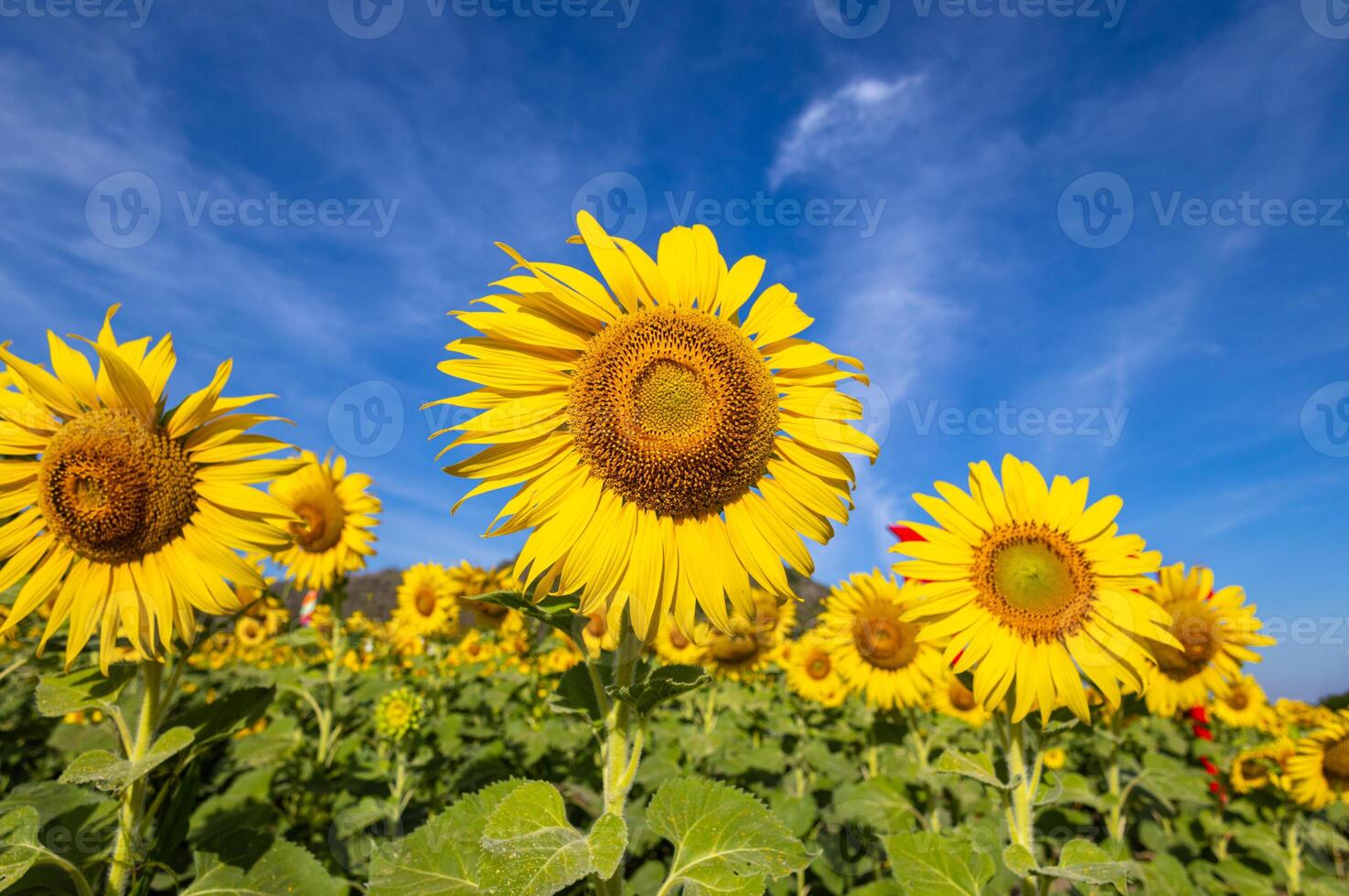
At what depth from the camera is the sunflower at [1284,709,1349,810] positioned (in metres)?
6.80

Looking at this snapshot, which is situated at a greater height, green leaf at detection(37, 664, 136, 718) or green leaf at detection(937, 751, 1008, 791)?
green leaf at detection(937, 751, 1008, 791)

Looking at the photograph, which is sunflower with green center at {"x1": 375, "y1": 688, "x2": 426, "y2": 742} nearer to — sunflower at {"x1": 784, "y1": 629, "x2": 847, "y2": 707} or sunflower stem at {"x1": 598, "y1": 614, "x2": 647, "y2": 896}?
sunflower stem at {"x1": 598, "y1": 614, "x2": 647, "y2": 896}

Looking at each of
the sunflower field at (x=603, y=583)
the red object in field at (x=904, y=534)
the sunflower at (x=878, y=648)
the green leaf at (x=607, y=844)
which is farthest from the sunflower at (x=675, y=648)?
the green leaf at (x=607, y=844)

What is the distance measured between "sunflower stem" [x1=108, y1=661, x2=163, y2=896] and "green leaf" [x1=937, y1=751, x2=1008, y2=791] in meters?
3.58

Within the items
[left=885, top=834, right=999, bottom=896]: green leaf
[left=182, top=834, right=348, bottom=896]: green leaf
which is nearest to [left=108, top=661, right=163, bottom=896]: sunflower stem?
[left=182, top=834, right=348, bottom=896]: green leaf

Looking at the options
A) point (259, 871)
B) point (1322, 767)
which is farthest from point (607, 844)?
point (1322, 767)

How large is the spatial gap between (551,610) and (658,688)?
49cm

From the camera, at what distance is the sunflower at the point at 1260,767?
752cm

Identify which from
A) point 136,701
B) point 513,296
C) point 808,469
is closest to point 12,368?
point 513,296

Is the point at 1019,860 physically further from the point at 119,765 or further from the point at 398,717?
the point at 398,717

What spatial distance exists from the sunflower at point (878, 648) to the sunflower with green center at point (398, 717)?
11.7 ft

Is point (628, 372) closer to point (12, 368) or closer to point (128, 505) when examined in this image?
point (128, 505)

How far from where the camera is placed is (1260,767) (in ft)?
25.7

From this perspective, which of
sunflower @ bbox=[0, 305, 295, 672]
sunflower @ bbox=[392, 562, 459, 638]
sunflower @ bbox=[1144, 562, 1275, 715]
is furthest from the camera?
sunflower @ bbox=[392, 562, 459, 638]
